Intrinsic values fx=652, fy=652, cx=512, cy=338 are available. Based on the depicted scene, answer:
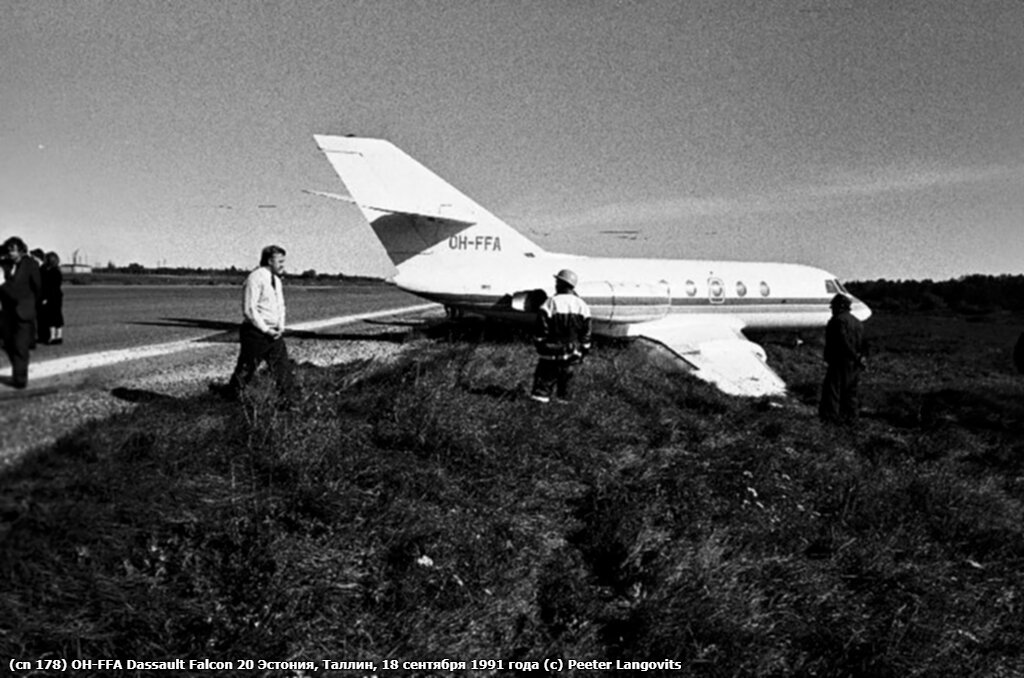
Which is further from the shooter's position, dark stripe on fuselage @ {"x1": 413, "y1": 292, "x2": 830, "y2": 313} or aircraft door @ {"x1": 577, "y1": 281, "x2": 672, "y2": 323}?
aircraft door @ {"x1": 577, "y1": 281, "x2": 672, "y2": 323}

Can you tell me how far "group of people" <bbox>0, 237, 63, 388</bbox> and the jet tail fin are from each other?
1468 cm

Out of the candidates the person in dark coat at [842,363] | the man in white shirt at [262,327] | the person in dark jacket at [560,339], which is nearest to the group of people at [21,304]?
the man in white shirt at [262,327]

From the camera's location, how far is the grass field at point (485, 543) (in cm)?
307

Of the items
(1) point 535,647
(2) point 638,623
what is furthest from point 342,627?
(2) point 638,623

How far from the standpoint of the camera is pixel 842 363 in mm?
11672

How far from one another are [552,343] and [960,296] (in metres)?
84.1

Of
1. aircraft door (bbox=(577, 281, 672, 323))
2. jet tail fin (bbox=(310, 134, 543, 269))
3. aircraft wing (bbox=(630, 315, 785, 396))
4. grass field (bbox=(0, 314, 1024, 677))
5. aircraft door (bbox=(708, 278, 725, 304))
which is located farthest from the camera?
aircraft door (bbox=(708, 278, 725, 304))

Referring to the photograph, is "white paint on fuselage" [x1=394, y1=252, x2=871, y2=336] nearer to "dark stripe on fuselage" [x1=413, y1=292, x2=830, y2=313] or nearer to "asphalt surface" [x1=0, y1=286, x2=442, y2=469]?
"dark stripe on fuselage" [x1=413, y1=292, x2=830, y2=313]

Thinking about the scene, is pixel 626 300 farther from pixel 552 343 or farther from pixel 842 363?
pixel 552 343

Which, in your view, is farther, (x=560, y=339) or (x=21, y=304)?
(x=560, y=339)

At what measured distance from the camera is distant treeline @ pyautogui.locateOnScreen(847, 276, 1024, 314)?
70250mm

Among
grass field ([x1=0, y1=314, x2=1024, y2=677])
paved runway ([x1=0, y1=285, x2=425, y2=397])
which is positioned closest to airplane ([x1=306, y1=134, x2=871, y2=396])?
paved runway ([x1=0, y1=285, x2=425, y2=397])

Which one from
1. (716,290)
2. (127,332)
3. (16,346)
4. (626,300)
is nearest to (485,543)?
(16,346)

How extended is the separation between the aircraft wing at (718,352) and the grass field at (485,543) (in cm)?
622
